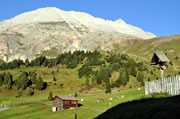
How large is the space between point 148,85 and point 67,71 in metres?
143

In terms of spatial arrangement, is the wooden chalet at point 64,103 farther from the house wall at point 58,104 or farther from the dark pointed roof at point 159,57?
the dark pointed roof at point 159,57

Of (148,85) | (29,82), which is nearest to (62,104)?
(148,85)

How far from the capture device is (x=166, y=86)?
26.5m

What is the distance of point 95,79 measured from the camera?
469ft

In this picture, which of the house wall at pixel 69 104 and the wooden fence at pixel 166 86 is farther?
the house wall at pixel 69 104

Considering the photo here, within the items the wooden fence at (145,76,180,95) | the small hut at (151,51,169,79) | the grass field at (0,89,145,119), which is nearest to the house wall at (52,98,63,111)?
the grass field at (0,89,145,119)

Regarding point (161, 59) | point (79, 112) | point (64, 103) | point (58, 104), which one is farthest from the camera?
point (58, 104)

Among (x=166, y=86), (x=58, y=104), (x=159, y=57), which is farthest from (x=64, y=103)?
(x=166, y=86)

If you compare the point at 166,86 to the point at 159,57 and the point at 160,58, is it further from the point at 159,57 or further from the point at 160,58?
the point at 159,57

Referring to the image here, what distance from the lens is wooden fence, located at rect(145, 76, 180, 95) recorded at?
24.3 m

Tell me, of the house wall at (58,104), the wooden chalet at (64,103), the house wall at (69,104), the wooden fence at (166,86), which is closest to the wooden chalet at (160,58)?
the wooden fence at (166,86)

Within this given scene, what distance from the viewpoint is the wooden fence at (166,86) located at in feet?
79.8

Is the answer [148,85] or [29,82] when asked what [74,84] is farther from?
[148,85]

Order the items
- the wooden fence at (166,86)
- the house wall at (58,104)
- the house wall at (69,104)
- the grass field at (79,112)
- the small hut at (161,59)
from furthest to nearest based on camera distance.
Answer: the house wall at (69,104) → the house wall at (58,104) → the grass field at (79,112) → the small hut at (161,59) → the wooden fence at (166,86)
